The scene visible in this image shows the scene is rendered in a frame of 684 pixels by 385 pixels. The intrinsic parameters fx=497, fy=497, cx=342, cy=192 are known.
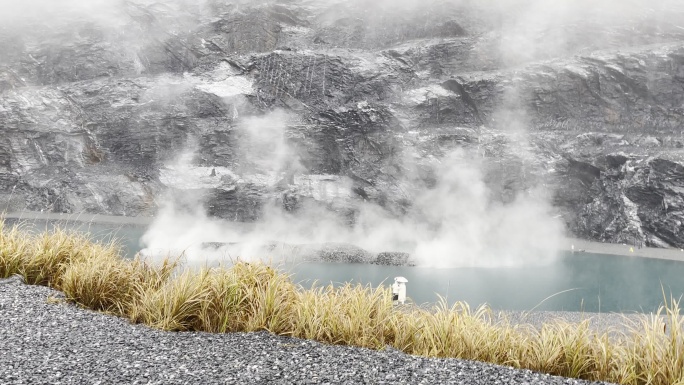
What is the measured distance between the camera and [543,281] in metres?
22.6

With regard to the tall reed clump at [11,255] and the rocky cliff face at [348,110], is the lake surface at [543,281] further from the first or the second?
the tall reed clump at [11,255]

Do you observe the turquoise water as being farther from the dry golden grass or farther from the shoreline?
the dry golden grass

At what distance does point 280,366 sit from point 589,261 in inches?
1130

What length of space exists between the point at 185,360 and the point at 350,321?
175cm

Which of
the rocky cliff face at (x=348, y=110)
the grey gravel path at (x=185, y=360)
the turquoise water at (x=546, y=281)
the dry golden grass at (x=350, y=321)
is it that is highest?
the rocky cliff face at (x=348, y=110)

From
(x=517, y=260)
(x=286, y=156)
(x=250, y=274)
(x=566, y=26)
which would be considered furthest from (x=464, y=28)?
(x=250, y=274)

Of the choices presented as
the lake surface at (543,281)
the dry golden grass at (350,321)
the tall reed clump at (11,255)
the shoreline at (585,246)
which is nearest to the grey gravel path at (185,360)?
the dry golden grass at (350,321)

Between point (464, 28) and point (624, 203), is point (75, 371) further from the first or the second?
point (464, 28)

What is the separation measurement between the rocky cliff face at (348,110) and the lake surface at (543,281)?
8501 mm

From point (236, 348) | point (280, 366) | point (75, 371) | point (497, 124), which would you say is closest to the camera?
point (75, 371)

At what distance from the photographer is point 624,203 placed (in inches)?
1373

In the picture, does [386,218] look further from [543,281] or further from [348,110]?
[543,281]

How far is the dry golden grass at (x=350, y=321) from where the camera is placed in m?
4.73

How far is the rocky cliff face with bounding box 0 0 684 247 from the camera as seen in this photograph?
1462 inches
